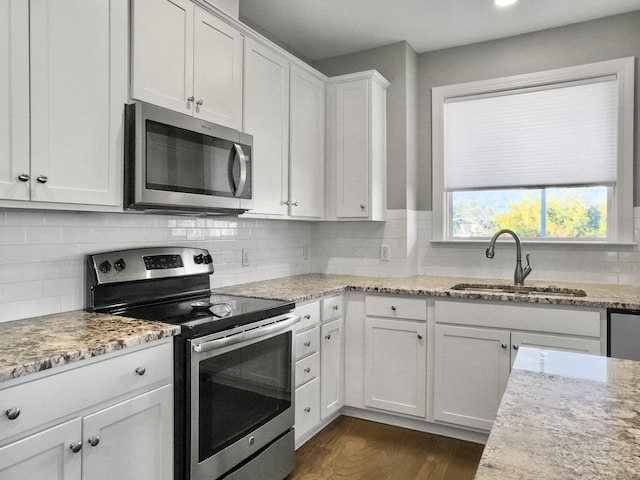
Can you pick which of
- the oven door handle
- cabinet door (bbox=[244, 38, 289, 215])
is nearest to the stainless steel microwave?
cabinet door (bbox=[244, 38, 289, 215])

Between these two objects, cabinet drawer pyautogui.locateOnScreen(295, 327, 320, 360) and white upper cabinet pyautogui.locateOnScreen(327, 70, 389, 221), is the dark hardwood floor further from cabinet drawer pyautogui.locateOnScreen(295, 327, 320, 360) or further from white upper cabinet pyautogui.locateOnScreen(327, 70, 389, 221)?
white upper cabinet pyautogui.locateOnScreen(327, 70, 389, 221)

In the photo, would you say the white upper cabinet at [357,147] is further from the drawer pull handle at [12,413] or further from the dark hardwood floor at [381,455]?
the drawer pull handle at [12,413]

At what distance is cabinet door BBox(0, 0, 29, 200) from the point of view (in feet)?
4.78

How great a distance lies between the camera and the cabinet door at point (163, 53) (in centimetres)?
188

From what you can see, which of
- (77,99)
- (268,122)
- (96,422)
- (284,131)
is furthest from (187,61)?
(96,422)

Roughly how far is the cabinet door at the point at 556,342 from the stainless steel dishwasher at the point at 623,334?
2.9 inches

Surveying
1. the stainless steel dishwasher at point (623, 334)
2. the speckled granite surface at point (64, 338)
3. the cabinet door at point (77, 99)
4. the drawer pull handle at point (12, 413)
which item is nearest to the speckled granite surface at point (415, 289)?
the stainless steel dishwasher at point (623, 334)

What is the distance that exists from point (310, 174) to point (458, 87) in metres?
1.30

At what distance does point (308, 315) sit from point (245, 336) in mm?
687

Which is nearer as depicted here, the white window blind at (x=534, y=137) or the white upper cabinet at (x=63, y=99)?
the white upper cabinet at (x=63, y=99)

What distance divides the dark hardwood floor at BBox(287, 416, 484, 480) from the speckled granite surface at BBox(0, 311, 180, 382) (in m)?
1.24

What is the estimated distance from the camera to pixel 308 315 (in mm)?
2582

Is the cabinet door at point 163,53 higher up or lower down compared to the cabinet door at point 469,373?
higher up

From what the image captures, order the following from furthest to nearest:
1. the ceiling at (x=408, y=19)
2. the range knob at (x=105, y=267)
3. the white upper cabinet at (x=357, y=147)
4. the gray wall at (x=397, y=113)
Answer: the gray wall at (x=397, y=113)
the white upper cabinet at (x=357, y=147)
the ceiling at (x=408, y=19)
the range knob at (x=105, y=267)
